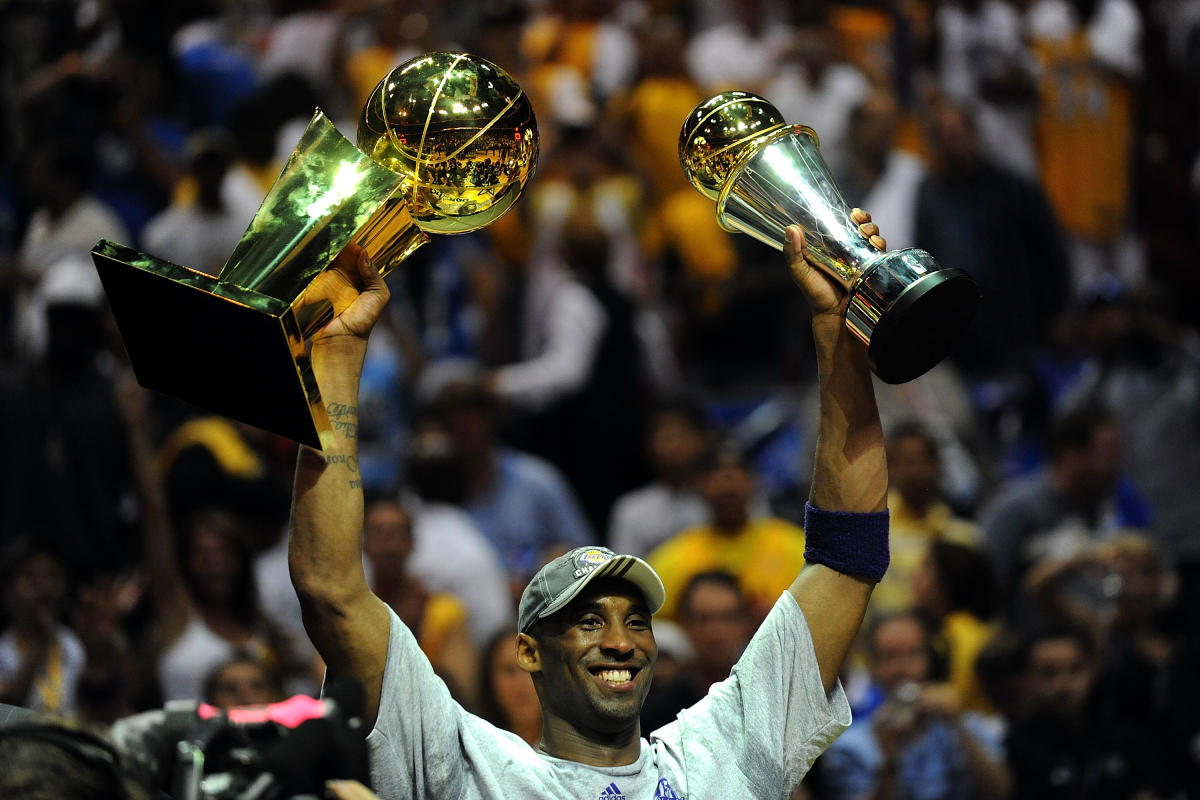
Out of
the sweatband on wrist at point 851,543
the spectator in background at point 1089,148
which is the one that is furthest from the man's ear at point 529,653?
the spectator in background at point 1089,148

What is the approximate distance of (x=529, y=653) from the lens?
12.0ft

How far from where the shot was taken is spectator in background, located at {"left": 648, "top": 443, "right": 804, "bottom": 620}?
7430 millimetres

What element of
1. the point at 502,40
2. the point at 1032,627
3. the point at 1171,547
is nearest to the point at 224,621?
the point at 1032,627

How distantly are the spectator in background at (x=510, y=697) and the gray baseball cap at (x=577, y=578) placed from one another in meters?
2.43

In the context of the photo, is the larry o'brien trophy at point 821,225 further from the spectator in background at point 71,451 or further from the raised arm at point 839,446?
the spectator in background at point 71,451

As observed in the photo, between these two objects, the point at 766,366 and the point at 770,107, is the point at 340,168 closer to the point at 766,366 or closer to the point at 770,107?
the point at 770,107

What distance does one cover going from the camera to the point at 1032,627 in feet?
23.4

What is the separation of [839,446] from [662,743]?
0.72m

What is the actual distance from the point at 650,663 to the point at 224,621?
3.50m

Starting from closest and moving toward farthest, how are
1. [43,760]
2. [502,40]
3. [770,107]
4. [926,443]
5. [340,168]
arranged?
[43,760], [340,168], [770,107], [926,443], [502,40]

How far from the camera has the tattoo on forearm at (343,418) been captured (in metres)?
3.33

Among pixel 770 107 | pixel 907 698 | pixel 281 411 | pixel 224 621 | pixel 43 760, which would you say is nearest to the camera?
pixel 43 760

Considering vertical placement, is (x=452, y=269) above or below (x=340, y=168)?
above

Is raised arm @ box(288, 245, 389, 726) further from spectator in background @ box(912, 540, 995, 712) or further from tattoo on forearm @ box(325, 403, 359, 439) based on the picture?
spectator in background @ box(912, 540, 995, 712)
